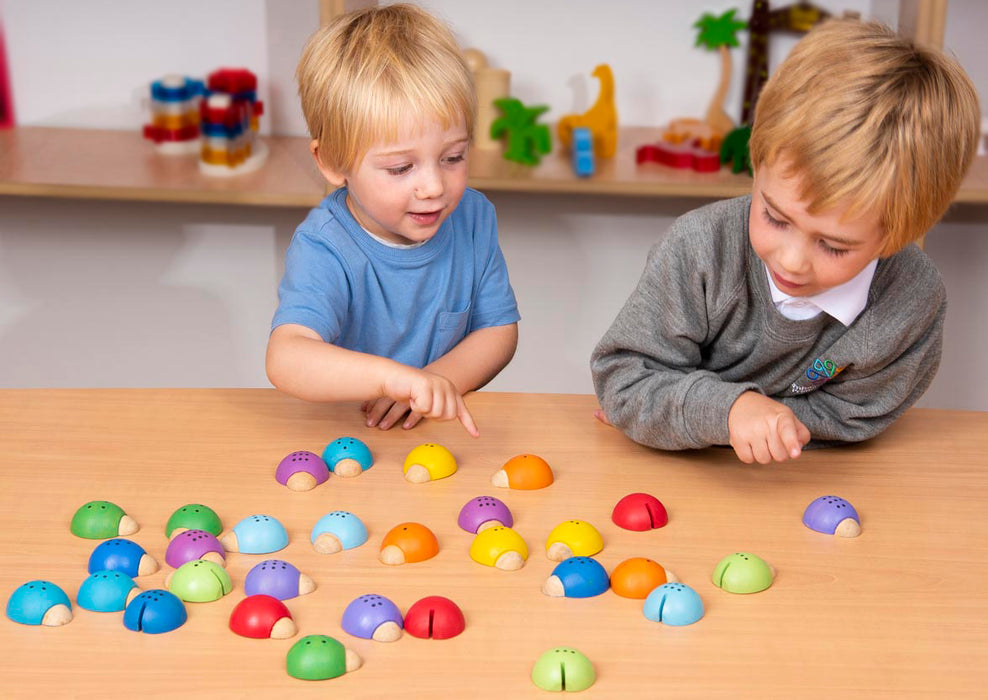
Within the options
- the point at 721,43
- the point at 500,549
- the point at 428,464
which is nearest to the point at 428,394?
the point at 428,464

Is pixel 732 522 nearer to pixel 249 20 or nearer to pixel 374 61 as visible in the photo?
pixel 374 61

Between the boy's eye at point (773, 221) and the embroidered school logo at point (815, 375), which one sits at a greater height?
the boy's eye at point (773, 221)

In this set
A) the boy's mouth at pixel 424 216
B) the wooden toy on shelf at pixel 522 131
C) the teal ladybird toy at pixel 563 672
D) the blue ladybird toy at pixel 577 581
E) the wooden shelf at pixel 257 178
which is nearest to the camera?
the teal ladybird toy at pixel 563 672

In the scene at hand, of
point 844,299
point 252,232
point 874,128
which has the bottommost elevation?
point 252,232

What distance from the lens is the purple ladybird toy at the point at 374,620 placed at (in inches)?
26.7

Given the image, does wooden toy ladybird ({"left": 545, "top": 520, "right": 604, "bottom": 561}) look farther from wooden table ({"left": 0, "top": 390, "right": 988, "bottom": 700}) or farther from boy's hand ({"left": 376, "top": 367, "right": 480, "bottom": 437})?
boy's hand ({"left": 376, "top": 367, "right": 480, "bottom": 437})

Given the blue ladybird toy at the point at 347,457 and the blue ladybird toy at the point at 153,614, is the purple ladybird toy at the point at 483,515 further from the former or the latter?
the blue ladybird toy at the point at 153,614

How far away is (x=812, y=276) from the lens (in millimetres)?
890

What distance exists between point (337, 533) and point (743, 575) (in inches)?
11.1

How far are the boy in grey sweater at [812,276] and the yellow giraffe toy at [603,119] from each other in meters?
0.93

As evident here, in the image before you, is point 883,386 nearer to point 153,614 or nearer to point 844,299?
point 844,299

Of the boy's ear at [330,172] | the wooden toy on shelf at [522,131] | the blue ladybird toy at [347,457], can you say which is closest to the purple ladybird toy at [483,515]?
the blue ladybird toy at [347,457]

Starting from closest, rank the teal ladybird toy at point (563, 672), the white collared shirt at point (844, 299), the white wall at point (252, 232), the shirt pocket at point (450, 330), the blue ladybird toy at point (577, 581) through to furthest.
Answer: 1. the teal ladybird toy at point (563, 672)
2. the blue ladybird toy at point (577, 581)
3. the white collared shirt at point (844, 299)
4. the shirt pocket at point (450, 330)
5. the white wall at point (252, 232)

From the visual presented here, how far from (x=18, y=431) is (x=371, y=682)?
0.48 meters
